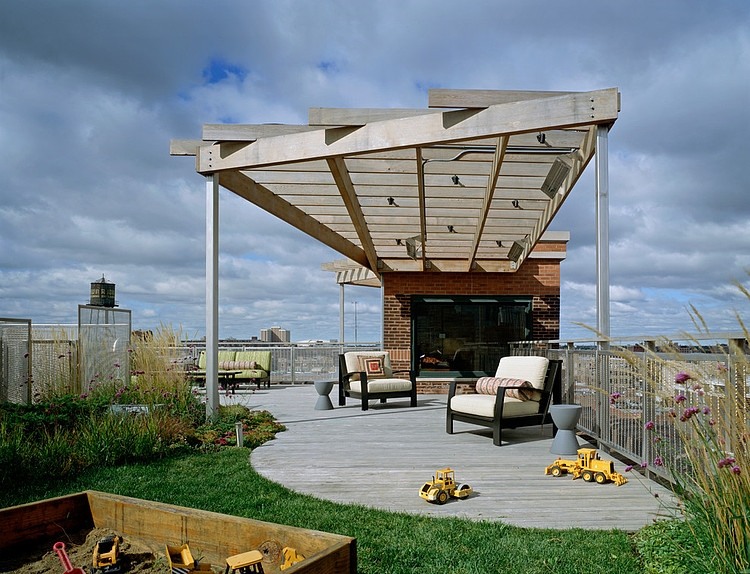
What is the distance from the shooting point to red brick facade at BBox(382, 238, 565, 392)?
42.5ft

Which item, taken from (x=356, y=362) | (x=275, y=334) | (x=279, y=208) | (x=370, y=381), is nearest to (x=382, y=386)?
(x=370, y=381)

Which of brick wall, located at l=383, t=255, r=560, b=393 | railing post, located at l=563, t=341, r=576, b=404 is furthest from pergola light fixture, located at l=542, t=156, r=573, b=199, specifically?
brick wall, located at l=383, t=255, r=560, b=393

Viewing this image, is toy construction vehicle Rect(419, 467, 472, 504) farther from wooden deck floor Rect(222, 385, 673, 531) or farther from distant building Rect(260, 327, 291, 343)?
distant building Rect(260, 327, 291, 343)

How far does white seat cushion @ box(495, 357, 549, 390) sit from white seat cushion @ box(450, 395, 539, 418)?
240mm

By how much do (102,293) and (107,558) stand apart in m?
17.2

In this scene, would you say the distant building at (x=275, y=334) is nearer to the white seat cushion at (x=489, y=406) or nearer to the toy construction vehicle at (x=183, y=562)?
the white seat cushion at (x=489, y=406)

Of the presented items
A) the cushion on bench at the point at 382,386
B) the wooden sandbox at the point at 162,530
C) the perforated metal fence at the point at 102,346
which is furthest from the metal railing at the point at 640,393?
the perforated metal fence at the point at 102,346

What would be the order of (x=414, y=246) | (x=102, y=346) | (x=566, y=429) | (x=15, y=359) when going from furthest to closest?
(x=414, y=246) < (x=102, y=346) < (x=15, y=359) < (x=566, y=429)

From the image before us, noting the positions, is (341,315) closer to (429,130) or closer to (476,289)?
(476,289)

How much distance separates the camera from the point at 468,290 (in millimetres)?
13125

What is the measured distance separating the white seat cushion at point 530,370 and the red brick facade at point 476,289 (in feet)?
19.0


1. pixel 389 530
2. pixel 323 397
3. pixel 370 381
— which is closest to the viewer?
pixel 389 530

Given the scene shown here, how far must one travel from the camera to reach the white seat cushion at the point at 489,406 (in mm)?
6552

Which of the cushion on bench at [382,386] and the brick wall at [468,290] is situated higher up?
the brick wall at [468,290]
